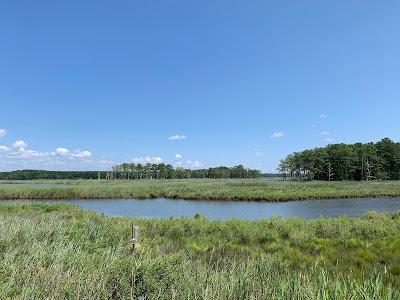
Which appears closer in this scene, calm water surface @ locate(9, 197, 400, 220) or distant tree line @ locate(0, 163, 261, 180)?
calm water surface @ locate(9, 197, 400, 220)

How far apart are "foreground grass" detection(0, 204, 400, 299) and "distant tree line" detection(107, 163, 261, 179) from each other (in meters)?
136

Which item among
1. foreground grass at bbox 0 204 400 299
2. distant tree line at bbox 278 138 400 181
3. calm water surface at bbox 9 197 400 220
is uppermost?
distant tree line at bbox 278 138 400 181

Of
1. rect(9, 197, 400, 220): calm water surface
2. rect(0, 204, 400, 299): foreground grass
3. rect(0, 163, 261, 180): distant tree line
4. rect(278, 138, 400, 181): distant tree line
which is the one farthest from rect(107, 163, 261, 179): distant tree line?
rect(0, 204, 400, 299): foreground grass

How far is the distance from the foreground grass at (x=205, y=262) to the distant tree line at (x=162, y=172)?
136367mm

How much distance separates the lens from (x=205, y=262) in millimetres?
6621

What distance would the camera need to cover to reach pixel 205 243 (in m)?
13.5

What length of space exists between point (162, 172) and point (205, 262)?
151 m

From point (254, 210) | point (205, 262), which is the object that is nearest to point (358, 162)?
point (254, 210)

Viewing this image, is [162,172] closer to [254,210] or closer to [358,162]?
[358,162]

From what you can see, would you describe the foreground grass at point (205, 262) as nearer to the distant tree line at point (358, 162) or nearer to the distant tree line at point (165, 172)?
the distant tree line at point (358, 162)

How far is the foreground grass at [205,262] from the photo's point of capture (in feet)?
15.4

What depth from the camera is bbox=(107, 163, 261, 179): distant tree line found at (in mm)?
153250

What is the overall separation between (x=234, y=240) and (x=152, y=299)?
32.2 feet

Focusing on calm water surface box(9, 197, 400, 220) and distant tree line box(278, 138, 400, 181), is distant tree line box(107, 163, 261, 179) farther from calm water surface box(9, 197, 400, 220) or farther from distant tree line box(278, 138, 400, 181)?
calm water surface box(9, 197, 400, 220)
